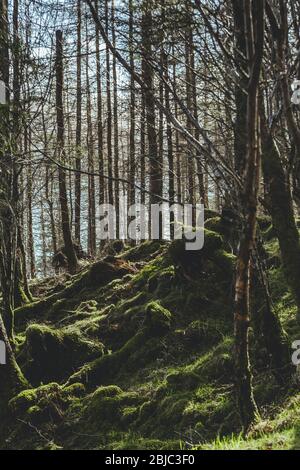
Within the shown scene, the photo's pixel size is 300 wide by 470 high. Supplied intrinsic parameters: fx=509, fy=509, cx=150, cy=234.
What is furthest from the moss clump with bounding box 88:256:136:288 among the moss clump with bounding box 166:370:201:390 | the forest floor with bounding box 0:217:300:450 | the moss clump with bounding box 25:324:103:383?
the moss clump with bounding box 166:370:201:390

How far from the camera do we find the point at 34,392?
790 centimetres

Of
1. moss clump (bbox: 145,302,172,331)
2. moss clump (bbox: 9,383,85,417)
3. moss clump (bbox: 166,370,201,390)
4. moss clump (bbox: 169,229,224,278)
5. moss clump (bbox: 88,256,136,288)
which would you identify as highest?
moss clump (bbox: 169,229,224,278)

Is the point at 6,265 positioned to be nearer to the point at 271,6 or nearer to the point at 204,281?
the point at 204,281

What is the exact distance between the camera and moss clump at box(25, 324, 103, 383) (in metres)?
8.64

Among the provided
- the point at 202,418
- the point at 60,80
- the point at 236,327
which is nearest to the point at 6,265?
the point at 202,418

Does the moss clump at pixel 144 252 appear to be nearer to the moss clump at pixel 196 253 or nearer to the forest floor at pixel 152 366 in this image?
the forest floor at pixel 152 366

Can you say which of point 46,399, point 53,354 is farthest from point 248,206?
point 53,354

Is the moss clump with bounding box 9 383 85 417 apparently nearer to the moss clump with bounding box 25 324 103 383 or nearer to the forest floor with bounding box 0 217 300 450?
the forest floor with bounding box 0 217 300 450

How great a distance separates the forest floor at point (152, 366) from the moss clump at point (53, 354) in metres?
0.02

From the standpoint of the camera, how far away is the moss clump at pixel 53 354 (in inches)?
340

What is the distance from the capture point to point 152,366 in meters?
7.80

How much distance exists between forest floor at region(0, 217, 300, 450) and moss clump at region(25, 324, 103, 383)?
0.02 m

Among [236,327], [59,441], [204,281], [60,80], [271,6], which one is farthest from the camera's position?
[60,80]

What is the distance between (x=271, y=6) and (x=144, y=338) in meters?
5.85
